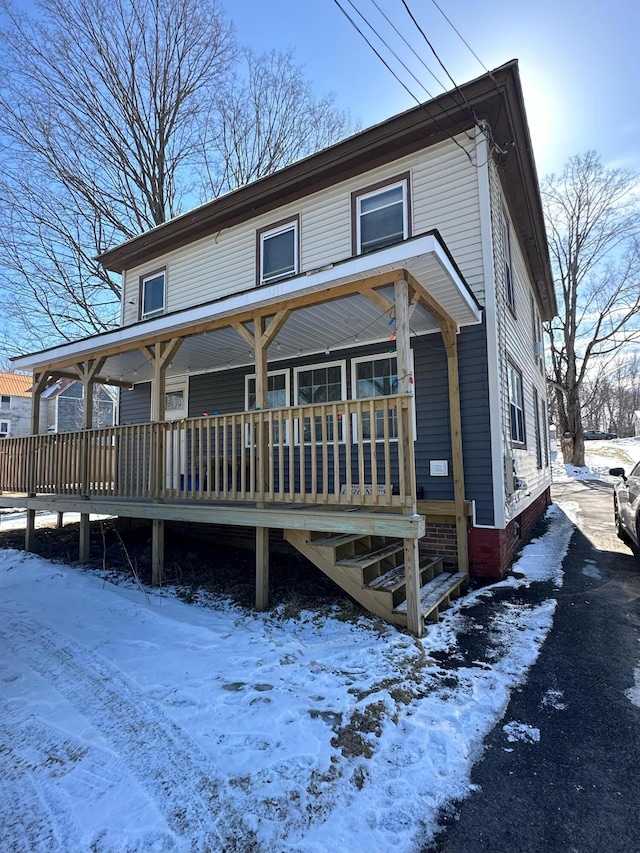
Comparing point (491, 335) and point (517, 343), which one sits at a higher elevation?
point (517, 343)

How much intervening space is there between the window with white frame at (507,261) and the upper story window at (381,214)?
1814mm

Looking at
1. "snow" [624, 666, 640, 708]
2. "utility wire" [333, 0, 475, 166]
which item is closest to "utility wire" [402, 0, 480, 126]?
"utility wire" [333, 0, 475, 166]

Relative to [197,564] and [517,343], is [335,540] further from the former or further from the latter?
[517,343]

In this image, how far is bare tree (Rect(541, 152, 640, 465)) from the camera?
70.9 feet

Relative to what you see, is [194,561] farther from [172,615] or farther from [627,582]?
[627,582]

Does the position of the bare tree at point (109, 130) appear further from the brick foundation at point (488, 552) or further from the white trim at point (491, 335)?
the brick foundation at point (488, 552)

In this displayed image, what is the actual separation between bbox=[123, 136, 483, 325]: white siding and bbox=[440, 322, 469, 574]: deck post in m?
0.81

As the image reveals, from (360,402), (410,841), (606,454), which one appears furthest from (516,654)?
(606,454)

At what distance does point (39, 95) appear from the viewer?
45.3ft

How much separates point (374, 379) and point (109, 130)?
14.5m

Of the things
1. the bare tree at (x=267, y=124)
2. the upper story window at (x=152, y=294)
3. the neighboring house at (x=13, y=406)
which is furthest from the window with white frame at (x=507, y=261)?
the neighboring house at (x=13, y=406)

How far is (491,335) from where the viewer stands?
242 inches

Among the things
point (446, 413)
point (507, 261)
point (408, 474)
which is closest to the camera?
point (408, 474)

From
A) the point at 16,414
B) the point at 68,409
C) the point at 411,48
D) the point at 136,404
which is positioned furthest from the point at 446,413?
the point at 16,414
